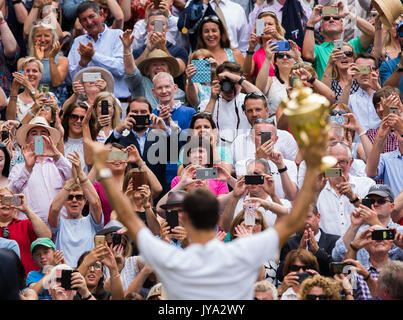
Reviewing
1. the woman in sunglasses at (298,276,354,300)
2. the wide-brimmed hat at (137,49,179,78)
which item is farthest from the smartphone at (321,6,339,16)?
the woman in sunglasses at (298,276,354,300)

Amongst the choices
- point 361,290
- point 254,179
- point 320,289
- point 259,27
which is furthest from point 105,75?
point 320,289

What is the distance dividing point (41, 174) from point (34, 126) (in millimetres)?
625

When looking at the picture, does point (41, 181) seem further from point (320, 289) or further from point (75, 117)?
point (320, 289)

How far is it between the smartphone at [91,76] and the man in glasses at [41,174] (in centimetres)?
124

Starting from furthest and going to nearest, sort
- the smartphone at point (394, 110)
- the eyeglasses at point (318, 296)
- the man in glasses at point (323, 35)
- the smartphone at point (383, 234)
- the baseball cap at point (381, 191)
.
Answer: the man in glasses at point (323, 35), the smartphone at point (394, 110), the baseball cap at point (381, 191), the smartphone at point (383, 234), the eyeglasses at point (318, 296)

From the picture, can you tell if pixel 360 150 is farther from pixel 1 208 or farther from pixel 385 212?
pixel 1 208

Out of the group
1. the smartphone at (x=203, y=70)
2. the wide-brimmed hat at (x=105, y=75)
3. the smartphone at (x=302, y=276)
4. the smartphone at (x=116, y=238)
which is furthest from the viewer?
the wide-brimmed hat at (x=105, y=75)

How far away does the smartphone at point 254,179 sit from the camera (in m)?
7.70

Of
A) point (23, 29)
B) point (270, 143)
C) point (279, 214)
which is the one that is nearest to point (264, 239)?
point (279, 214)

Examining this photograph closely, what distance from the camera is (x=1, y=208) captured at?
26.7 ft

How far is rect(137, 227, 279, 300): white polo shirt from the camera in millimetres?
3994

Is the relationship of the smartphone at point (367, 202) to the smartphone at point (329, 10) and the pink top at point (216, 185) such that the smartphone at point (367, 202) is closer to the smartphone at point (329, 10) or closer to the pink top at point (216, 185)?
the pink top at point (216, 185)

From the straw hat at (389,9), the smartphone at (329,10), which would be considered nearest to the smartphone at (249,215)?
the smartphone at (329,10)

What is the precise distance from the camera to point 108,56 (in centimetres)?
1092
